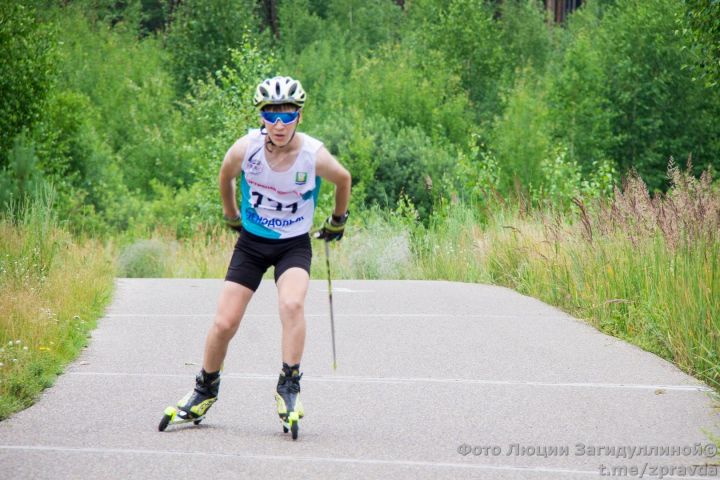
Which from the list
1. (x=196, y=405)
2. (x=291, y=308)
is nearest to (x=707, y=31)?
(x=291, y=308)

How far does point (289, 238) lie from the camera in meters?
7.32

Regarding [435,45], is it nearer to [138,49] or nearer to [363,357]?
[138,49]

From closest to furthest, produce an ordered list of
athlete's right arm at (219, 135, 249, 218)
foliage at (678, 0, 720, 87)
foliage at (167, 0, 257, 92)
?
athlete's right arm at (219, 135, 249, 218) < foliage at (678, 0, 720, 87) < foliage at (167, 0, 257, 92)

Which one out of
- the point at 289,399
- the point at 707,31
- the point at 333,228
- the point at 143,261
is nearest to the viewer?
the point at 289,399

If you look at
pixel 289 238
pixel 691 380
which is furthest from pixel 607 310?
pixel 289 238

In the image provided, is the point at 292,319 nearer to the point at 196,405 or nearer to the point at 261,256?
the point at 261,256

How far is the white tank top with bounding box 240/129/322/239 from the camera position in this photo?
283 inches

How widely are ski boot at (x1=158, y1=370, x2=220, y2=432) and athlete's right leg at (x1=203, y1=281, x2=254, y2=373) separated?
0.23ft

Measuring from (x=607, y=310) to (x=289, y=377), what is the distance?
18.4ft

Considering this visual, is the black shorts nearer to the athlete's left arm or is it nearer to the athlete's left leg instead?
the athlete's left leg

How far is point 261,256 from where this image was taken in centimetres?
737

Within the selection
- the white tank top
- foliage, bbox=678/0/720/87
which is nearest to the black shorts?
the white tank top

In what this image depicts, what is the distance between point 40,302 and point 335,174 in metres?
4.46

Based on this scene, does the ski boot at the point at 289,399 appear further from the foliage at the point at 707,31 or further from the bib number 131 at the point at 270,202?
the foliage at the point at 707,31
